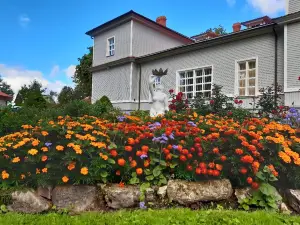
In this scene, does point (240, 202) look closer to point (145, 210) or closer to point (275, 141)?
point (275, 141)

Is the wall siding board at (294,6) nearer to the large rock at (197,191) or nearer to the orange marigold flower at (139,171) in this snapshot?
the large rock at (197,191)

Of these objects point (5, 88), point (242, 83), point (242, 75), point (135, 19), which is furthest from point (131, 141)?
point (5, 88)

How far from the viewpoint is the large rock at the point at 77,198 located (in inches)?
127

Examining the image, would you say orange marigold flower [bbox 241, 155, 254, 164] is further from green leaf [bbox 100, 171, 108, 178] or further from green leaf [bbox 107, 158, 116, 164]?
green leaf [bbox 100, 171, 108, 178]

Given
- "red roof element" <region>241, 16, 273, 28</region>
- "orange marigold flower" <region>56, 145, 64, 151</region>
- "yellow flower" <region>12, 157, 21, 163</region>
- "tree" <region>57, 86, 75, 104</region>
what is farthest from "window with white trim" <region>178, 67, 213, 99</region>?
"yellow flower" <region>12, 157, 21, 163</region>

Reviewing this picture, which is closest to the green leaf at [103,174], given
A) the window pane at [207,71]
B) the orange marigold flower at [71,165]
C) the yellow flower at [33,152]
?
the orange marigold flower at [71,165]

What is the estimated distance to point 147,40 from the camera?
719 inches

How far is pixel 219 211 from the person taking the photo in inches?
121

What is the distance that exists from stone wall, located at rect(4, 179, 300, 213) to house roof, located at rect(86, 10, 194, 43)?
50.0 ft

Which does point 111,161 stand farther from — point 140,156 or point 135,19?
point 135,19

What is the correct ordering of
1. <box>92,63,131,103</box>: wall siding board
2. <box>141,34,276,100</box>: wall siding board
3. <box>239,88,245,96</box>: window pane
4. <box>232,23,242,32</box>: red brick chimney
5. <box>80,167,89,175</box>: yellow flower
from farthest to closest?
<box>232,23,242,32</box>: red brick chimney
<box>92,63,131,103</box>: wall siding board
<box>239,88,245,96</box>: window pane
<box>141,34,276,100</box>: wall siding board
<box>80,167,89,175</box>: yellow flower

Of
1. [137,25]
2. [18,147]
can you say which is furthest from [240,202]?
[137,25]

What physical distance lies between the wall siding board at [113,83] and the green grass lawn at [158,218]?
1432 cm

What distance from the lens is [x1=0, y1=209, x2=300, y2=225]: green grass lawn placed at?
272 cm
